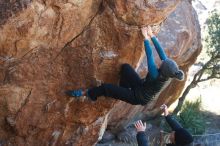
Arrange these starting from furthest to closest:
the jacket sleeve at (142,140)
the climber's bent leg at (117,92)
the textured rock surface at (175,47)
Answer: the textured rock surface at (175,47) < the climber's bent leg at (117,92) < the jacket sleeve at (142,140)

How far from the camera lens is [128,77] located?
26.7ft

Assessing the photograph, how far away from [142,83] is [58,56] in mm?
1676

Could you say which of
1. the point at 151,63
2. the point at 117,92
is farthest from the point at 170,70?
the point at 117,92

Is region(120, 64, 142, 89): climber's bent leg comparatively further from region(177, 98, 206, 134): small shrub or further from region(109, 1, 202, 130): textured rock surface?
region(177, 98, 206, 134): small shrub

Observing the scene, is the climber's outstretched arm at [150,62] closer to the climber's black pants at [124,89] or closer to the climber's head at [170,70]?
the climber's head at [170,70]

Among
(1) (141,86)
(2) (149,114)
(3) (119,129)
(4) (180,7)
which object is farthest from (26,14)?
(2) (149,114)

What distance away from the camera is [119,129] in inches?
585

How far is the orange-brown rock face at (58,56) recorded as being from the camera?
736 cm

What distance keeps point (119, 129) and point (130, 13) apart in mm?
8018

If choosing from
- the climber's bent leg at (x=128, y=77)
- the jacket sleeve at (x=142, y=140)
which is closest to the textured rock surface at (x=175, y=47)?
the climber's bent leg at (x=128, y=77)

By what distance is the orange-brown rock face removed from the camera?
→ 24.1ft

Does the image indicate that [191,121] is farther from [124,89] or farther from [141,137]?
[141,137]

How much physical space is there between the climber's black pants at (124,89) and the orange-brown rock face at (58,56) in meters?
0.24

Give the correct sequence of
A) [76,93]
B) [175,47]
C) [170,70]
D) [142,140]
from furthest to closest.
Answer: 1. [175,47]
2. [76,93]
3. [170,70]
4. [142,140]
